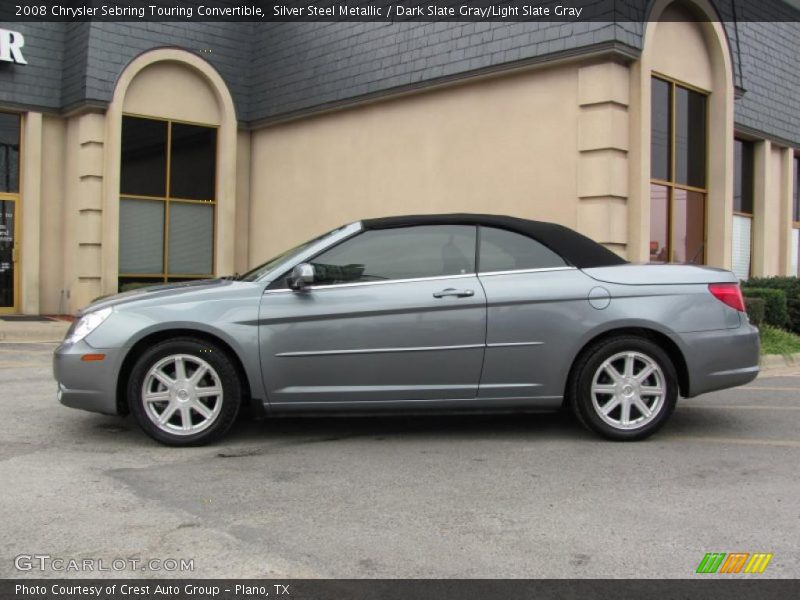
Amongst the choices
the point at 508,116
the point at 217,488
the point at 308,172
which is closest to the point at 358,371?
the point at 217,488

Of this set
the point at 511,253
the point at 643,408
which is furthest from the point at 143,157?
the point at 643,408

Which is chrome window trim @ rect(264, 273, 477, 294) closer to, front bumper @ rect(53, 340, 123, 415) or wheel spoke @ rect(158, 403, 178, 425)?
wheel spoke @ rect(158, 403, 178, 425)

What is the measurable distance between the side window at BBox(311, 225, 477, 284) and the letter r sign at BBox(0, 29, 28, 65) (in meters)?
11.3

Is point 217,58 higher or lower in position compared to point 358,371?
higher

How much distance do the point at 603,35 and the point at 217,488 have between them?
8394 millimetres

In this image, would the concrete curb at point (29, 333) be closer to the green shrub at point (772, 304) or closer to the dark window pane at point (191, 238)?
the dark window pane at point (191, 238)

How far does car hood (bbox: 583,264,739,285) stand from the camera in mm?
5633

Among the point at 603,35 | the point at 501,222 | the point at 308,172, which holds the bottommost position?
the point at 501,222

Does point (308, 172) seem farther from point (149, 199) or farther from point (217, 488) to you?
point (217, 488)

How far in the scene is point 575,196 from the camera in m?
11.1

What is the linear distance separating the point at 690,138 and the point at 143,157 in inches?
383

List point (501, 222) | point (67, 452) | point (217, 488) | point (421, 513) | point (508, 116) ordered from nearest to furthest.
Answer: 1. point (421, 513)
2. point (217, 488)
3. point (67, 452)
4. point (501, 222)
5. point (508, 116)

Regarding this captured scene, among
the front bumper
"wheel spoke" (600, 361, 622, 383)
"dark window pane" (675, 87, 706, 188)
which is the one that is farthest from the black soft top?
"dark window pane" (675, 87, 706, 188)
